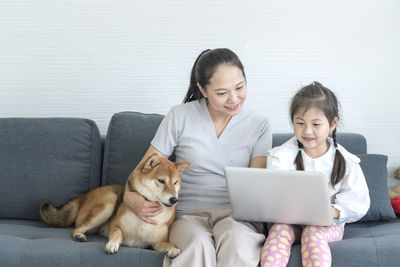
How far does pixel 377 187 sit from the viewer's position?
2213mm

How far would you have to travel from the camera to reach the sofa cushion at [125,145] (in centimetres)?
239

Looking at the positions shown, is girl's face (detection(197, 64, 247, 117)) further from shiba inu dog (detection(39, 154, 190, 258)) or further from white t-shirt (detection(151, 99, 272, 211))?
shiba inu dog (detection(39, 154, 190, 258))

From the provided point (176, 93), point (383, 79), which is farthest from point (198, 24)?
point (383, 79)

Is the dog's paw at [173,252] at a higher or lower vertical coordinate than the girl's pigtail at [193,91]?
lower

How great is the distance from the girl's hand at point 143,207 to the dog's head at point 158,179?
3 centimetres

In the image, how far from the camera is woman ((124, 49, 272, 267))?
1901mm

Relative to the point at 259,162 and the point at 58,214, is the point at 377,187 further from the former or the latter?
the point at 58,214

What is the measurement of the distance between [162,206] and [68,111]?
1147mm

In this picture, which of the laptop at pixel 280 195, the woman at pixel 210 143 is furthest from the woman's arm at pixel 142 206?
the laptop at pixel 280 195

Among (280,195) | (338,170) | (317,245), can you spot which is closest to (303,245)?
(317,245)

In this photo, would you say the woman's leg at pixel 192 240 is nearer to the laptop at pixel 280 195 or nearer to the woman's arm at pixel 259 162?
the laptop at pixel 280 195

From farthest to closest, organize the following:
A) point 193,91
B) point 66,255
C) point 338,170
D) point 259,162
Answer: point 193,91 < point 259,162 < point 338,170 < point 66,255

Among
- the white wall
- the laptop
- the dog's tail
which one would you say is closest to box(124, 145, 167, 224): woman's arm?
the laptop

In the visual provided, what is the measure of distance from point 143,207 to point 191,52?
114 centimetres
